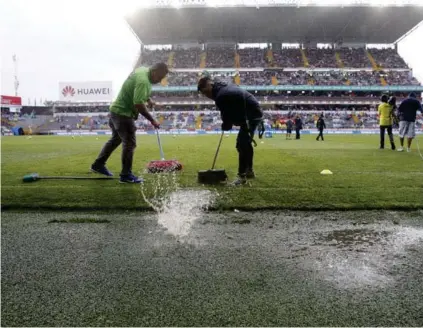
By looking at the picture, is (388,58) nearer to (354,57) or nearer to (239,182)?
(354,57)

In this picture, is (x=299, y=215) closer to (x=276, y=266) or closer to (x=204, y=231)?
(x=204, y=231)

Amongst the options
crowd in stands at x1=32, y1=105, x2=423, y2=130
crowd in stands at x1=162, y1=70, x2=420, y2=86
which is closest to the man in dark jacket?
crowd in stands at x1=32, y1=105, x2=423, y2=130

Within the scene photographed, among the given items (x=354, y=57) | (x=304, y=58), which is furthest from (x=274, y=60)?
(x=354, y=57)

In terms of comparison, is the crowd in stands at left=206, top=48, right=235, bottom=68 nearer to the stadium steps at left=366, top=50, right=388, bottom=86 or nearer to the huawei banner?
the huawei banner

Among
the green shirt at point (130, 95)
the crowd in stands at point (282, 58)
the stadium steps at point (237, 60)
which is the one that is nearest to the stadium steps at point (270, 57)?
the crowd in stands at point (282, 58)

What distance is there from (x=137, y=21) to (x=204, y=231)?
53639mm

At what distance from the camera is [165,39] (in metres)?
60.2

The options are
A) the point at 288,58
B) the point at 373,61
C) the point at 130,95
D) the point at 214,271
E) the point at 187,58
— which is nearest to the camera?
the point at 214,271

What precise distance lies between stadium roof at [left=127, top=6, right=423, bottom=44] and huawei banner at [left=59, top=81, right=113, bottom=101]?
1022cm

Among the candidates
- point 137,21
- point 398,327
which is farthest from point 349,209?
point 137,21

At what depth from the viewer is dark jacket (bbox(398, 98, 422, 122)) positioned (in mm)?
11414

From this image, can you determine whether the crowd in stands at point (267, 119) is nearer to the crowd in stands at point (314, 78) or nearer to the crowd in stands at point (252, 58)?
the crowd in stands at point (314, 78)

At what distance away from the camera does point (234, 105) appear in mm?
6105

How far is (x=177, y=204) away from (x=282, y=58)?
58126 millimetres
